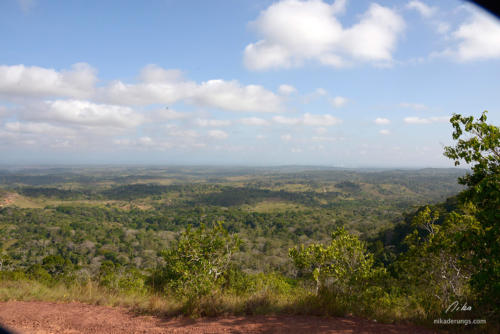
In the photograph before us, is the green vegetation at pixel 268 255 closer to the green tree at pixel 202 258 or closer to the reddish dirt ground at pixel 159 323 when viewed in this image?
the green tree at pixel 202 258

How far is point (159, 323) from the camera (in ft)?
16.3

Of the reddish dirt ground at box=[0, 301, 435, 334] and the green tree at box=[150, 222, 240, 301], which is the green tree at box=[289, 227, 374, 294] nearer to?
the reddish dirt ground at box=[0, 301, 435, 334]

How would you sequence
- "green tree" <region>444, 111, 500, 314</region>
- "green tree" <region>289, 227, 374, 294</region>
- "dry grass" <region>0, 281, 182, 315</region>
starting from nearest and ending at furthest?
1. "green tree" <region>444, 111, 500, 314</region>
2. "dry grass" <region>0, 281, 182, 315</region>
3. "green tree" <region>289, 227, 374, 294</region>

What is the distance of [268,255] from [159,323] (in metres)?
63.4

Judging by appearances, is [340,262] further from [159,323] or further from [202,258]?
[159,323]

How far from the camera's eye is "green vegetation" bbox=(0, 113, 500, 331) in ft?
16.7

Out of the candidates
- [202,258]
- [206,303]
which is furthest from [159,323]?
[202,258]

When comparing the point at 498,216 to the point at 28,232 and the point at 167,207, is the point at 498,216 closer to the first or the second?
the point at 28,232

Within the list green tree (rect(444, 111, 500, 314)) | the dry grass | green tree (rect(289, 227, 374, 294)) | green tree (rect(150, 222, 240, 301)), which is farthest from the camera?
green tree (rect(289, 227, 374, 294))

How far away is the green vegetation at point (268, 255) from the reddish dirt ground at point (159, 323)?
0.36 metres

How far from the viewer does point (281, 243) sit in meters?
77.2

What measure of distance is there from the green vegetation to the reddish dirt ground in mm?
356
